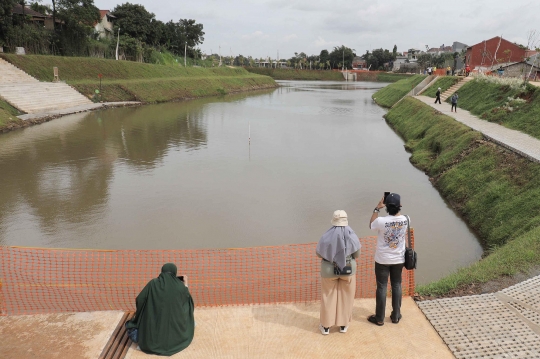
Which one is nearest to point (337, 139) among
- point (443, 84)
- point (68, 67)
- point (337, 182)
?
point (337, 182)

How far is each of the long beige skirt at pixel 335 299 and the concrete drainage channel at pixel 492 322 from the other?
3.83 ft

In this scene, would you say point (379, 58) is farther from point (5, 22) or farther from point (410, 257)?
point (410, 257)

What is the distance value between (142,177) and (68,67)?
106 ft

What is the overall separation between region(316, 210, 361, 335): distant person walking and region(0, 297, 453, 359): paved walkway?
0.22 m

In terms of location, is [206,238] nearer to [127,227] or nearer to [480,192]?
[127,227]

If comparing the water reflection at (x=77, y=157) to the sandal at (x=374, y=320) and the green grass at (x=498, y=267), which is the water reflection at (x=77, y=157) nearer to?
the sandal at (x=374, y=320)

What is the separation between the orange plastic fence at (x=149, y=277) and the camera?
20.7 ft

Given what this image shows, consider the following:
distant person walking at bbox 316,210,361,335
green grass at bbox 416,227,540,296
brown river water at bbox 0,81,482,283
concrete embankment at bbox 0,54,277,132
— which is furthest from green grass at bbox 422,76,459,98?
distant person walking at bbox 316,210,361,335

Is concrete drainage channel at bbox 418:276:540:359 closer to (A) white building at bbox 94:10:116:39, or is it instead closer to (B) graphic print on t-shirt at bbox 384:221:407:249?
(B) graphic print on t-shirt at bbox 384:221:407:249

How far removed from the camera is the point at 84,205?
11359 millimetres

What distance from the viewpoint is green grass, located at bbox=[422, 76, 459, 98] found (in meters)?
34.2

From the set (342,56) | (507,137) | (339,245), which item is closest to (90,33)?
(507,137)

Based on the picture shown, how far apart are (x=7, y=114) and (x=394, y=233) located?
27.1 m

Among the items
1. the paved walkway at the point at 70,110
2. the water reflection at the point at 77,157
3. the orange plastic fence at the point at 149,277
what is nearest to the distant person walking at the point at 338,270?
the orange plastic fence at the point at 149,277
